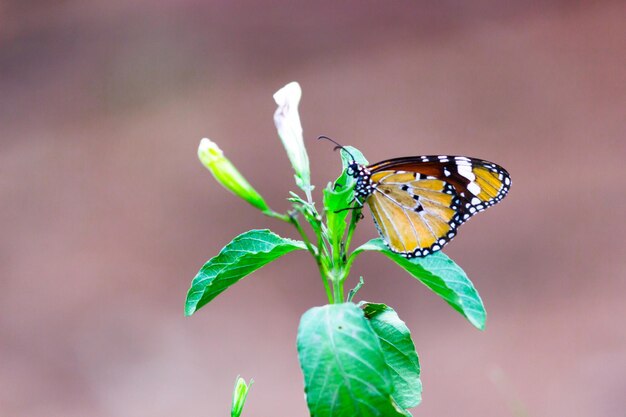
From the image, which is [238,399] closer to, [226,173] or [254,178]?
[226,173]

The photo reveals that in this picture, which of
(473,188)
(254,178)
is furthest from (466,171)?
(254,178)

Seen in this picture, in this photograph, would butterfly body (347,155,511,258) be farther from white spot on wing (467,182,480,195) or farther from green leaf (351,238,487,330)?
green leaf (351,238,487,330)

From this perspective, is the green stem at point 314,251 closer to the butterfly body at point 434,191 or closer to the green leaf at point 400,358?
the green leaf at point 400,358

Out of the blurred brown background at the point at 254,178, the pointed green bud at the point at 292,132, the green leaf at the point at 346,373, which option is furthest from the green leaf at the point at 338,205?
the blurred brown background at the point at 254,178

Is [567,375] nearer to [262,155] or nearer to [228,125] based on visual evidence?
[262,155]

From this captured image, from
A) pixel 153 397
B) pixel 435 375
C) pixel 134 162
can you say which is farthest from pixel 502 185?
pixel 134 162

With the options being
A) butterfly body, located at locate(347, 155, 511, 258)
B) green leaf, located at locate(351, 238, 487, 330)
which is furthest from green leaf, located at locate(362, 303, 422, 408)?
butterfly body, located at locate(347, 155, 511, 258)
